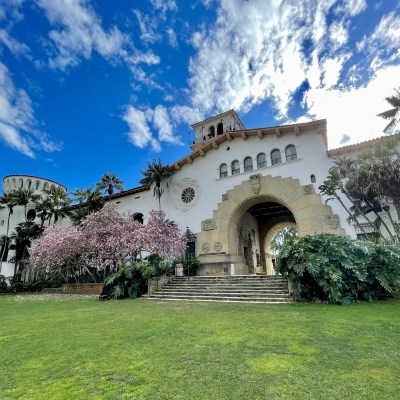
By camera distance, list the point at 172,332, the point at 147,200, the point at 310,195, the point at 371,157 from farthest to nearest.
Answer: the point at 147,200 < the point at 310,195 < the point at 371,157 < the point at 172,332

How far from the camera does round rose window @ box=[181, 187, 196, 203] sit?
73.4 feet

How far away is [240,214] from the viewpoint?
20.8 m

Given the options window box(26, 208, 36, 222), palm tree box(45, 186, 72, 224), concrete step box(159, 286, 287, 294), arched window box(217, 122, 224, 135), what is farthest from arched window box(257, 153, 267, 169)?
window box(26, 208, 36, 222)

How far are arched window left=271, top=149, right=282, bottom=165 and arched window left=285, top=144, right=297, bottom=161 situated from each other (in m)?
0.58

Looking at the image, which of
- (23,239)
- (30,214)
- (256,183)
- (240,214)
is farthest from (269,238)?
(30,214)

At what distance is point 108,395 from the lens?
110 inches

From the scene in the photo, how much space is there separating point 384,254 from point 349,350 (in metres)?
6.98

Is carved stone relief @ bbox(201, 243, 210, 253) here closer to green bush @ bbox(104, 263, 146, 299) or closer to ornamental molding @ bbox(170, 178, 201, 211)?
ornamental molding @ bbox(170, 178, 201, 211)

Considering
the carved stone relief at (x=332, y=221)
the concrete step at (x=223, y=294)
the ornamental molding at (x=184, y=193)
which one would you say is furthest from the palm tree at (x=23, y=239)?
the carved stone relief at (x=332, y=221)

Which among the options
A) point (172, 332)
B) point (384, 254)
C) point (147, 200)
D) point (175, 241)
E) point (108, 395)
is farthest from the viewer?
point (147, 200)

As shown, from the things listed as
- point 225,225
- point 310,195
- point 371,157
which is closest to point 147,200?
point 225,225

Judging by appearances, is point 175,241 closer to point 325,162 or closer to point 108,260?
point 108,260

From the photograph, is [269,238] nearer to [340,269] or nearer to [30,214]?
[340,269]

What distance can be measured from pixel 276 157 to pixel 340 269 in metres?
11.7
